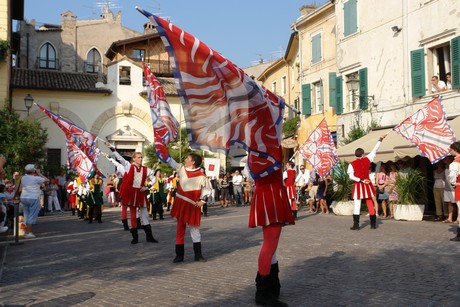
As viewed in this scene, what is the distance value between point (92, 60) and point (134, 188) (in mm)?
42062

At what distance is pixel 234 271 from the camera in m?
7.90

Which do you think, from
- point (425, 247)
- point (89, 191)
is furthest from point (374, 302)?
point (89, 191)

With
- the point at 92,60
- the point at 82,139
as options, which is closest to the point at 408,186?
the point at 82,139

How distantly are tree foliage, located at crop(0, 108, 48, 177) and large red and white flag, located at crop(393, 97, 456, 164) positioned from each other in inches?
726

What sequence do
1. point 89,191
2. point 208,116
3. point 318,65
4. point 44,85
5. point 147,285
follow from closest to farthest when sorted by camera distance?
point 208,116, point 147,285, point 89,191, point 318,65, point 44,85

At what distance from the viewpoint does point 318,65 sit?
30188 millimetres

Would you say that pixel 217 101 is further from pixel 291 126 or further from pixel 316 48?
pixel 291 126

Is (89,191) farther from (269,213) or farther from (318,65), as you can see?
(318,65)

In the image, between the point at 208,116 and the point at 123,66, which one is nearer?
the point at 208,116

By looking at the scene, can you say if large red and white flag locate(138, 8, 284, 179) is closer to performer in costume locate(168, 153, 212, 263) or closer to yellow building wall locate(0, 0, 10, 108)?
performer in costume locate(168, 153, 212, 263)

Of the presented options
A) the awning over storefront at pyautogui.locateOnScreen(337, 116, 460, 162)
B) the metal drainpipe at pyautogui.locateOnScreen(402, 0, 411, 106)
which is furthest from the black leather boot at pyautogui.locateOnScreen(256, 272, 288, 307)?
the metal drainpipe at pyautogui.locateOnScreen(402, 0, 411, 106)

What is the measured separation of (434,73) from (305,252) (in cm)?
1399

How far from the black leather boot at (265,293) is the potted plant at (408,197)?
11.5 metres

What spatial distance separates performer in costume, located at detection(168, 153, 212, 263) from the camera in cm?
898
